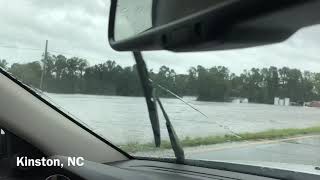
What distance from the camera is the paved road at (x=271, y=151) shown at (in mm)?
3393

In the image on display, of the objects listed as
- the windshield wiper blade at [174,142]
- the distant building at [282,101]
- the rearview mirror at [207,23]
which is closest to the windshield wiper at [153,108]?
the windshield wiper blade at [174,142]

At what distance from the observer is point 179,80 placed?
3.86 m

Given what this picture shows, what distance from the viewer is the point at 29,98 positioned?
3.72 m

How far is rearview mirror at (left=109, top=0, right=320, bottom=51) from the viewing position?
155 centimetres

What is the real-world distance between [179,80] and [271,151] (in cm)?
81

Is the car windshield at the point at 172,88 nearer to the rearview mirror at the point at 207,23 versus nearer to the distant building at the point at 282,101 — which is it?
the distant building at the point at 282,101

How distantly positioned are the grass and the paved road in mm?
38

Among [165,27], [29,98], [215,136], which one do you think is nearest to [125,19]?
[165,27]

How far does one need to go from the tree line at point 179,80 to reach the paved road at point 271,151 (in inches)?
16.0

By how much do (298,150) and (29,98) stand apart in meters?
1.83

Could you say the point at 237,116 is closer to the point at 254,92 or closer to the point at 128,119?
the point at 254,92

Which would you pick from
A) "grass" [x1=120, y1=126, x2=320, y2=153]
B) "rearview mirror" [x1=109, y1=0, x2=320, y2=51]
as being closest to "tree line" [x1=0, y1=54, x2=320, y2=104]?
"grass" [x1=120, y1=126, x2=320, y2=153]

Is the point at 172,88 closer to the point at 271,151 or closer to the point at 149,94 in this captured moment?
the point at 149,94

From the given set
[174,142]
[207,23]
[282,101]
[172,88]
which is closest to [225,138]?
[174,142]
